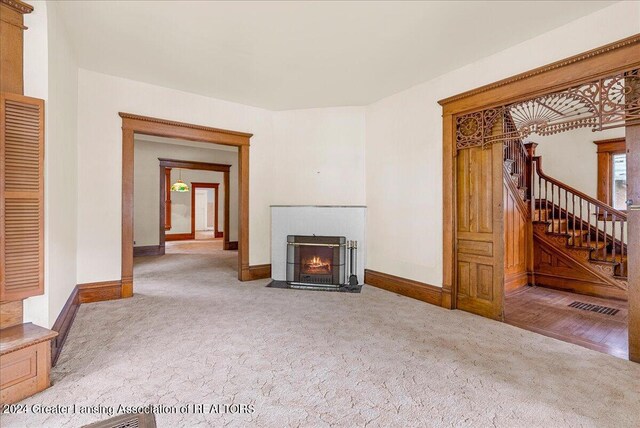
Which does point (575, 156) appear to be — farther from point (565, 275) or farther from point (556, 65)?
point (556, 65)

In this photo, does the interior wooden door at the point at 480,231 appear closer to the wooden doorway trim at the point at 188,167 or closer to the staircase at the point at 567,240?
the staircase at the point at 567,240

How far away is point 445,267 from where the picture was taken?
364cm

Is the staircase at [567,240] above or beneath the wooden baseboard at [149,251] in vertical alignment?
above

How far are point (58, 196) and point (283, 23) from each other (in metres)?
2.44

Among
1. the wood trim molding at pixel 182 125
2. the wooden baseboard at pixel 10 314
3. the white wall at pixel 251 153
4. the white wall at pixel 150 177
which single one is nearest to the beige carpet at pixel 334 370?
the wooden baseboard at pixel 10 314

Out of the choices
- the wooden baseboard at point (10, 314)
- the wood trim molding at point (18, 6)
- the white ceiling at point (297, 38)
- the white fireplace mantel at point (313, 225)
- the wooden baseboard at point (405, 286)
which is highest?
the white ceiling at point (297, 38)

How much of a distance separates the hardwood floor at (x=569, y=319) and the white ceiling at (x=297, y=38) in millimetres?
2784

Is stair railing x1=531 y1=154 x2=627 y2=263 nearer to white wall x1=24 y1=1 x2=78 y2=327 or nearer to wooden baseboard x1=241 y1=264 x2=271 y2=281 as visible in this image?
wooden baseboard x1=241 y1=264 x2=271 y2=281

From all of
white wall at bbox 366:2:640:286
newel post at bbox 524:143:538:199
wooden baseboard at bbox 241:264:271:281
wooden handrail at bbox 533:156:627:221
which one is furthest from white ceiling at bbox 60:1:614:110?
wooden handrail at bbox 533:156:627:221

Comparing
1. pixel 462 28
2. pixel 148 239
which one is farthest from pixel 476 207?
pixel 148 239

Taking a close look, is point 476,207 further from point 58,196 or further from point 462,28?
point 58,196

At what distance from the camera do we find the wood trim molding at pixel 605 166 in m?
5.29

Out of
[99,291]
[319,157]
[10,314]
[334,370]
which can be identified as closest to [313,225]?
[319,157]

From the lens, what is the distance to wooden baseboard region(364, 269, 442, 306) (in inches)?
147
